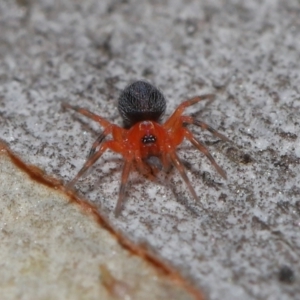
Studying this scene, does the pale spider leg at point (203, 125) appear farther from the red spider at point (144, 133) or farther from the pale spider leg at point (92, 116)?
the pale spider leg at point (92, 116)

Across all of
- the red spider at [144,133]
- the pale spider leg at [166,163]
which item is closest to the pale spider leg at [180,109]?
the red spider at [144,133]

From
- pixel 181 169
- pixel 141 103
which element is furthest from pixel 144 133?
pixel 181 169

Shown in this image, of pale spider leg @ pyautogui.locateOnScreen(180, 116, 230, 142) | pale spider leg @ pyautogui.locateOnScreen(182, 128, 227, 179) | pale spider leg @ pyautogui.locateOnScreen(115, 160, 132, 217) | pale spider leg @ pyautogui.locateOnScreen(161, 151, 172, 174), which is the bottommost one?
pale spider leg @ pyautogui.locateOnScreen(115, 160, 132, 217)

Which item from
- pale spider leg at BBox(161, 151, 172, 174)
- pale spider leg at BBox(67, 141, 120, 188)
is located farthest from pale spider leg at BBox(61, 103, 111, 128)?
pale spider leg at BBox(161, 151, 172, 174)

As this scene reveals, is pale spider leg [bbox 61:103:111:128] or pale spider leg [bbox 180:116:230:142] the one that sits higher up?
pale spider leg [bbox 180:116:230:142]

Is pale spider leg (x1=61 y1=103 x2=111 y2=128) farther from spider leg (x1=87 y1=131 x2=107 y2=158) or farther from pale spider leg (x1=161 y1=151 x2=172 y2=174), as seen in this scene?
pale spider leg (x1=161 y1=151 x2=172 y2=174)

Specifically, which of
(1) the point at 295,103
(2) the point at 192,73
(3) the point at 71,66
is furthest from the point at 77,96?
(1) the point at 295,103

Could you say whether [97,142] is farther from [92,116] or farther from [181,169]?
[181,169]
